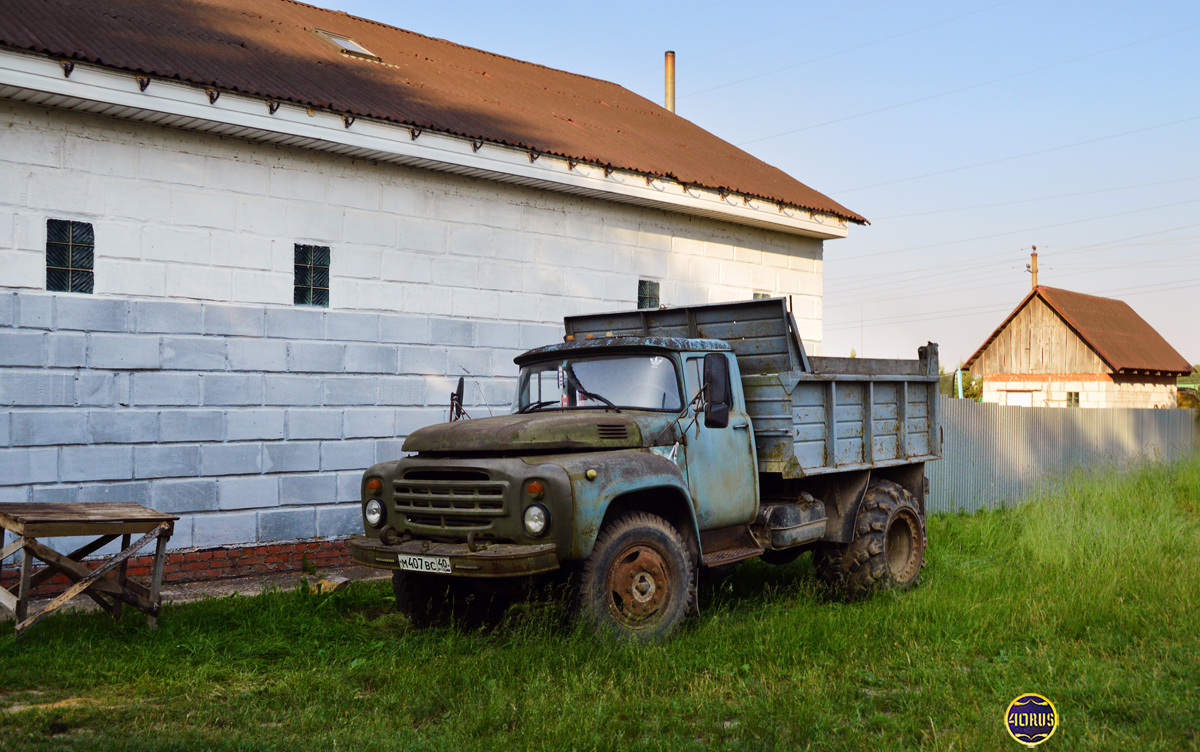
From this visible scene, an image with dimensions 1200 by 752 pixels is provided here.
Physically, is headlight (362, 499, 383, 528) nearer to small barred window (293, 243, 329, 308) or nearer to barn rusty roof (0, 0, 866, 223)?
small barred window (293, 243, 329, 308)

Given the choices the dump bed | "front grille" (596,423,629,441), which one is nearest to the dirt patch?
"front grille" (596,423,629,441)

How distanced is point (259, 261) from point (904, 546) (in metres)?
6.73

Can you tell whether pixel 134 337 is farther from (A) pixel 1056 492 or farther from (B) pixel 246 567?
(A) pixel 1056 492

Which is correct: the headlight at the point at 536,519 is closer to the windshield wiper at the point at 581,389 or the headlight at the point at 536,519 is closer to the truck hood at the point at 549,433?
the truck hood at the point at 549,433

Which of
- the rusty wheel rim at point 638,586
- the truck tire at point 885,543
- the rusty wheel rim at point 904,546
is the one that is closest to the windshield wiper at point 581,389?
the rusty wheel rim at point 638,586

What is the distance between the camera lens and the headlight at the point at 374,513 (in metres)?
6.98

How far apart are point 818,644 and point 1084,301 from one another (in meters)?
39.9

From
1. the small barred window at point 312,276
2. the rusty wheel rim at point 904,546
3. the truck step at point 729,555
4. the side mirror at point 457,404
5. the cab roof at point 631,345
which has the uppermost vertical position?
the small barred window at point 312,276

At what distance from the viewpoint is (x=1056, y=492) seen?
14250 millimetres

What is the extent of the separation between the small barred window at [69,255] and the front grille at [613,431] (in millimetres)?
5119

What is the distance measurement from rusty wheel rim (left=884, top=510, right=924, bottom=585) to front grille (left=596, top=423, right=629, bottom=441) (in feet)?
10.7

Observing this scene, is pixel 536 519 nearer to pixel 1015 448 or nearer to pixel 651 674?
pixel 651 674

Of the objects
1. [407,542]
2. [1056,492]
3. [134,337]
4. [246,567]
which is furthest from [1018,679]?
[1056,492]

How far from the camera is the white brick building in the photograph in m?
8.59
